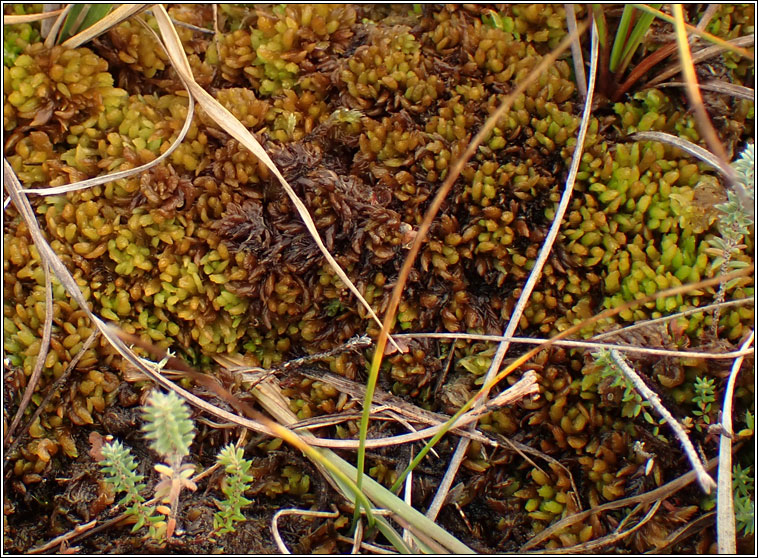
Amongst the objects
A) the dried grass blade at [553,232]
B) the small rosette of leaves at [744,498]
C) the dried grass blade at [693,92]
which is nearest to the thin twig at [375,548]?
the dried grass blade at [553,232]

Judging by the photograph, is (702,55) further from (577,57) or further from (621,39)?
(577,57)

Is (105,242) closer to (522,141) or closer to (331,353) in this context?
(331,353)

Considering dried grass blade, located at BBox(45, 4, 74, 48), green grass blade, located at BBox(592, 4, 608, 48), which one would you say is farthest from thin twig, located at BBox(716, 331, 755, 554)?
dried grass blade, located at BBox(45, 4, 74, 48)

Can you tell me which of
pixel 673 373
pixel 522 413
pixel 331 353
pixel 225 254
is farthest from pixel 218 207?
pixel 673 373

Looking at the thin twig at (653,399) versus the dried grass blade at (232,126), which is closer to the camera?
the thin twig at (653,399)

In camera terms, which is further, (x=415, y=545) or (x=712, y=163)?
(x=712, y=163)

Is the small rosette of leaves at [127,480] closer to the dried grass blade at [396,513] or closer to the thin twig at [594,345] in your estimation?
the dried grass blade at [396,513]
